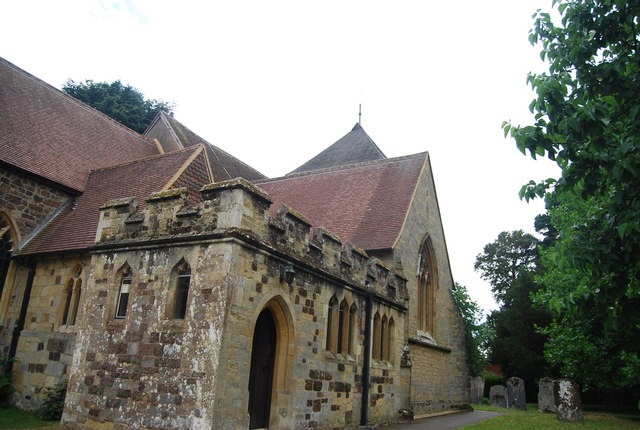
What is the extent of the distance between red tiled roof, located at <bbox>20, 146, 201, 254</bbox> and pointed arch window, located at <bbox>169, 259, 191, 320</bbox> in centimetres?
391

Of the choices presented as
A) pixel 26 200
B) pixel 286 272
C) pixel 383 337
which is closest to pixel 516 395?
pixel 383 337

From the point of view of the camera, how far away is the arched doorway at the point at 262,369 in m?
9.06

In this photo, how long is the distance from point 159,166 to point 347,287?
6.39 meters

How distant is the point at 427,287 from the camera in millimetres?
19047

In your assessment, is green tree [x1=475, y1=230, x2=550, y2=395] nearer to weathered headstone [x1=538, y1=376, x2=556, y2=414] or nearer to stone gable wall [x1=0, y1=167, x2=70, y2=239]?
weathered headstone [x1=538, y1=376, x2=556, y2=414]

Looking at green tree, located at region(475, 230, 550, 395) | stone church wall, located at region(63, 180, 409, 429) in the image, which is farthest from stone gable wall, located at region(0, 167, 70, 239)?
green tree, located at region(475, 230, 550, 395)

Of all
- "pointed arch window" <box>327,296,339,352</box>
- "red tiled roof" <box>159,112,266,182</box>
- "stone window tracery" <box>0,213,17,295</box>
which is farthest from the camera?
"red tiled roof" <box>159,112,266,182</box>

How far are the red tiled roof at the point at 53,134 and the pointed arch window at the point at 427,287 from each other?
38.4 ft

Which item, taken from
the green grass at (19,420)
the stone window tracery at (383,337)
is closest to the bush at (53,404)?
the green grass at (19,420)

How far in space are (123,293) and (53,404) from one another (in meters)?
3.38

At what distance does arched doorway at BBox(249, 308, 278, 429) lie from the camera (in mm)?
9062

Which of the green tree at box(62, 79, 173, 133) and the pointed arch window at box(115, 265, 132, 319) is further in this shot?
the green tree at box(62, 79, 173, 133)

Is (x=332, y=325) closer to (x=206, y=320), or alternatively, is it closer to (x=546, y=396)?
(x=206, y=320)

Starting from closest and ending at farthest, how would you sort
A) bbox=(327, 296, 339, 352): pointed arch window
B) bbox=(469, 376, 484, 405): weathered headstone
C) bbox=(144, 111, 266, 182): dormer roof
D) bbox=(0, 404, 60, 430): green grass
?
bbox=(0, 404, 60, 430): green grass < bbox=(327, 296, 339, 352): pointed arch window < bbox=(144, 111, 266, 182): dormer roof < bbox=(469, 376, 484, 405): weathered headstone
